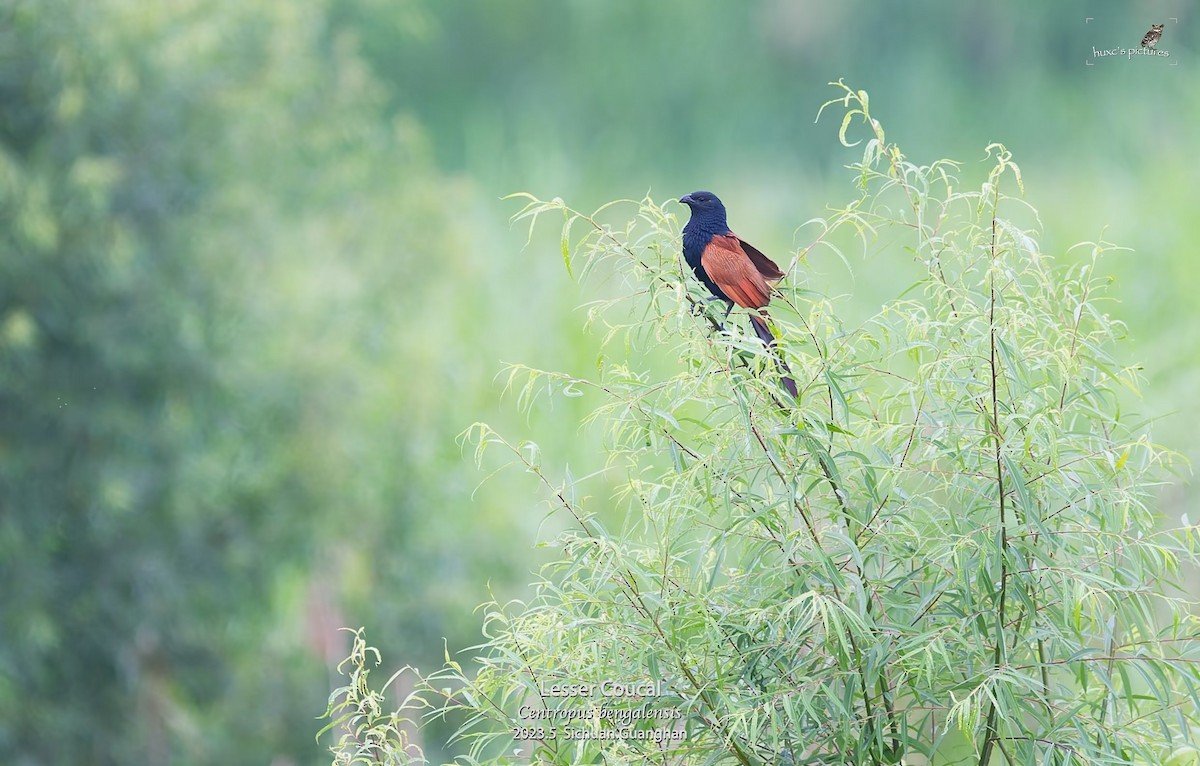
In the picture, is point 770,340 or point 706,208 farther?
point 706,208

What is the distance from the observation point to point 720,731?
255 cm

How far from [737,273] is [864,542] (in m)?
0.58

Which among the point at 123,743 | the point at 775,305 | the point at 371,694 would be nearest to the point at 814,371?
the point at 775,305

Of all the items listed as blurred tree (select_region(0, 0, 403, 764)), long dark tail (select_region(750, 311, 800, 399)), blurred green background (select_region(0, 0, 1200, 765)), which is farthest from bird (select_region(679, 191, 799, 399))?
blurred tree (select_region(0, 0, 403, 764))

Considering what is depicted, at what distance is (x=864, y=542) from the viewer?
2658mm

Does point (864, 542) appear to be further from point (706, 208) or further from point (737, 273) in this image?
point (706, 208)

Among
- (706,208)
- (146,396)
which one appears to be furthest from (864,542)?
(146,396)

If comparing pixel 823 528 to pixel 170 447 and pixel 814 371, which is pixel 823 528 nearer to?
pixel 814 371

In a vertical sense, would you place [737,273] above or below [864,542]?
above

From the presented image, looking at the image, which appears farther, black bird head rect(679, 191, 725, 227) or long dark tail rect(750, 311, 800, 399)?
black bird head rect(679, 191, 725, 227)

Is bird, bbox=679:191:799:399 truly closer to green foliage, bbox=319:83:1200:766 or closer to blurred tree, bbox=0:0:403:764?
green foliage, bbox=319:83:1200:766

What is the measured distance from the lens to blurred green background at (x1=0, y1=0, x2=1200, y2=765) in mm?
7352

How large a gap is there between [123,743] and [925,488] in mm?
6475

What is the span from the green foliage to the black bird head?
0.24 meters
